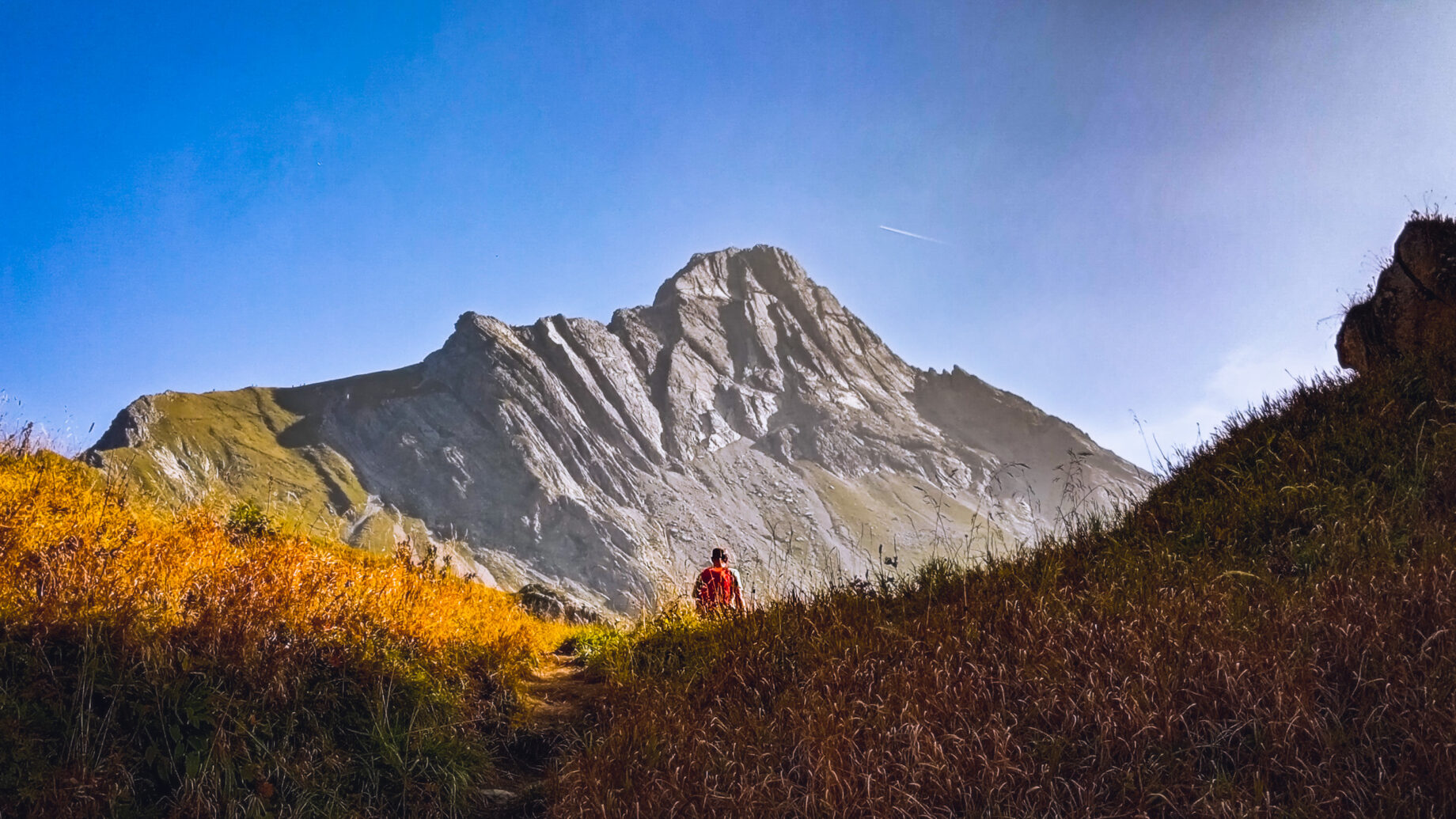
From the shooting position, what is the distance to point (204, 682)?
15.5 ft

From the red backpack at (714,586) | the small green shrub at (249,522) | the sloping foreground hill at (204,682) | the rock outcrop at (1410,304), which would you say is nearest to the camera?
the sloping foreground hill at (204,682)

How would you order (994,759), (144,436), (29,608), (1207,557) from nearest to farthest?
(994,759) < (29,608) < (1207,557) < (144,436)

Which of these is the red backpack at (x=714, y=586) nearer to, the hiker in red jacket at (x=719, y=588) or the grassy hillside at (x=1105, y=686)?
the hiker in red jacket at (x=719, y=588)

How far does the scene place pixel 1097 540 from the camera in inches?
298

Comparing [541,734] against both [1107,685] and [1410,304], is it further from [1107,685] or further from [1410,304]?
[1410,304]

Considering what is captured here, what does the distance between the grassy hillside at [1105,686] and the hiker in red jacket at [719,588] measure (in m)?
0.58

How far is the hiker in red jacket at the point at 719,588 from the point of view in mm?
7625

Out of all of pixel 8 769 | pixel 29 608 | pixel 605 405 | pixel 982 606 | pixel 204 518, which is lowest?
pixel 982 606

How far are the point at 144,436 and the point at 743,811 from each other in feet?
638

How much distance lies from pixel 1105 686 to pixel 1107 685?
2.3 inches

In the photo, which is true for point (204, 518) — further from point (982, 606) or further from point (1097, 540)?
point (1097, 540)

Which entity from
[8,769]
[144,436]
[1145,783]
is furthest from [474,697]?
[144,436]

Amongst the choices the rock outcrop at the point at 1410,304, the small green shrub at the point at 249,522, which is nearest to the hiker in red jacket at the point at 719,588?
the small green shrub at the point at 249,522

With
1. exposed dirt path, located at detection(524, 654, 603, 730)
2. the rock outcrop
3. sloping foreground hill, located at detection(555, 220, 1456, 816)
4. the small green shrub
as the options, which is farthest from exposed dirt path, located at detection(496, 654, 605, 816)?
the rock outcrop
